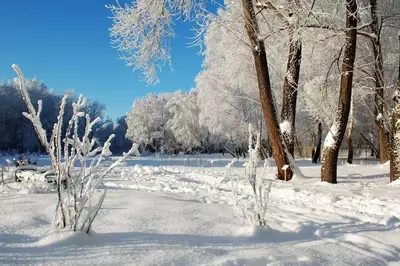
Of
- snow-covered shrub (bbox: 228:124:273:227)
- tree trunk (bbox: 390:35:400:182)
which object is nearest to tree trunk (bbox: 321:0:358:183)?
tree trunk (bbox: 390:35:400:182)

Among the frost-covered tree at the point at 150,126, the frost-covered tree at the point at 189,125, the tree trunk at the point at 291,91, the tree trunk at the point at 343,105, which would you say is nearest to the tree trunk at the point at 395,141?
the tree trunk at the point at 343,105

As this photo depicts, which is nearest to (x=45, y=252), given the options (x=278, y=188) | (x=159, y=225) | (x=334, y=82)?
(x=159, y=225)

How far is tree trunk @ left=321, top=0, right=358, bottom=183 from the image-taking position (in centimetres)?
823

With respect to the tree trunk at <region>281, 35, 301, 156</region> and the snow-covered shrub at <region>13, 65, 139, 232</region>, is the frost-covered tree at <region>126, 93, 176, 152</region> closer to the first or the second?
the tree trunk at <region>281, 35, 301, 156</region>

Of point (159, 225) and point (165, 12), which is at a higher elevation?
point (165, 12)

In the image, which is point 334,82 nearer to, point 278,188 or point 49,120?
point 278,188

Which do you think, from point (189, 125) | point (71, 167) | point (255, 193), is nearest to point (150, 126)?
point (189, 125)

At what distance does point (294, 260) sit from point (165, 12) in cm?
794

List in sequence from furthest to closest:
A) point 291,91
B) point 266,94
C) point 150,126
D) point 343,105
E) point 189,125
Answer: point 150,126, point 189,125, point 291,91, point 266,94, point 343,105

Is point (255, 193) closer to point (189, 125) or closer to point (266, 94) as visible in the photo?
point (266, 94)

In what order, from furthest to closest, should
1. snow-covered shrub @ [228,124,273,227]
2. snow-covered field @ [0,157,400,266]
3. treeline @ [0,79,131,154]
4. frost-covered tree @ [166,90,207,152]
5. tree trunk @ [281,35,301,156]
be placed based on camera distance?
1. treeline @ [0,79,131,154]
2. frost-covered tree @ [166,90,207,152]
3. tree trunk @ [281,35,301,156]
4. snow-covered shrub @ [228,124,273,227]
5. snow-covered field @ [0,157,400,266]

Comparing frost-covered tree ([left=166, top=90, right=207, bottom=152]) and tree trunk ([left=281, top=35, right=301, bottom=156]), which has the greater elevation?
frost-covered tree ([left=166, top=90, right=207, bottom=152])

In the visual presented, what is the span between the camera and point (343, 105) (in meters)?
8.32

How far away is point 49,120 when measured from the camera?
54.9 metres
